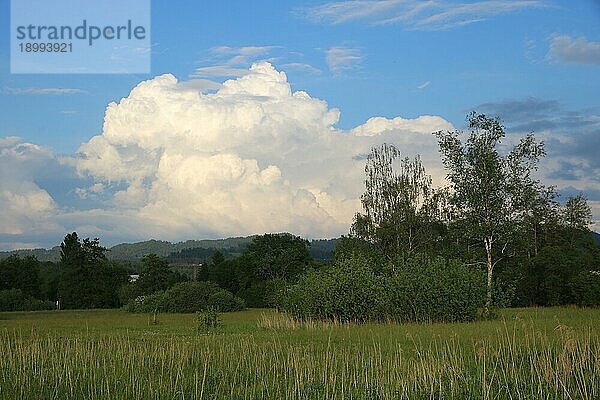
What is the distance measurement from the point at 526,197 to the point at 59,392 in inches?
1134

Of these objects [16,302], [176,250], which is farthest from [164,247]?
[16,302]

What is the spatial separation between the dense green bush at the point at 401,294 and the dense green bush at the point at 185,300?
68.5 feet

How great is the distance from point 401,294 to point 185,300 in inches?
985

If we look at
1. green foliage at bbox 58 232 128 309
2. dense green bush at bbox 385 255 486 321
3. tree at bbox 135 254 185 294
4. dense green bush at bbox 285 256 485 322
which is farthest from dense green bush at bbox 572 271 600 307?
green foliage at bbox 58 232 128 309

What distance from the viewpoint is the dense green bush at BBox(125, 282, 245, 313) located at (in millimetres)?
53531

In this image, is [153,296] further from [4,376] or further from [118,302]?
[4,376]

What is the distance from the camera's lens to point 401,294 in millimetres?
32969

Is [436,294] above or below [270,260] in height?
below

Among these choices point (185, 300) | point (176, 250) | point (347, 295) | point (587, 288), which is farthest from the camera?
point (176, 250)

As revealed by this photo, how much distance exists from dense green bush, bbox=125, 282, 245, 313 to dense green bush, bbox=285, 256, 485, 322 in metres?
20.9

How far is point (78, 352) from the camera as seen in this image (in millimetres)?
17438

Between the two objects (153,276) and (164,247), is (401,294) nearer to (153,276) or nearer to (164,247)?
(153,276)

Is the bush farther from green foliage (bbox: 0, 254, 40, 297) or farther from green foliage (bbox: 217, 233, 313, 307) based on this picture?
green foliage (bbox: 0, 254, 40, 297)

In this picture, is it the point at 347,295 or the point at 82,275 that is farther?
the point at 82,275
